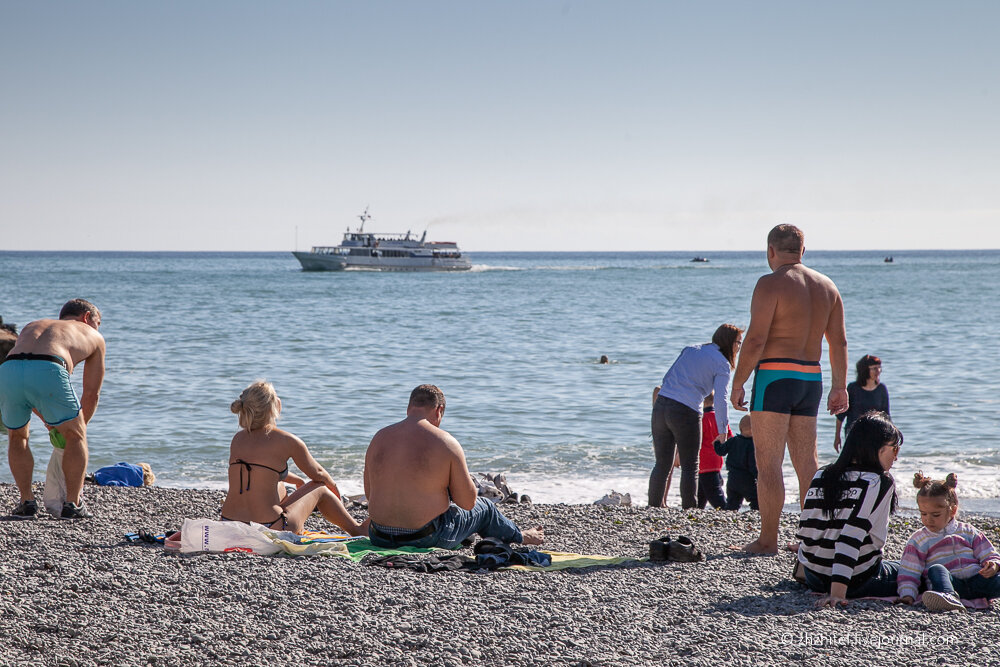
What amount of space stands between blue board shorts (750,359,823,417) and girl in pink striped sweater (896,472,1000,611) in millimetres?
920

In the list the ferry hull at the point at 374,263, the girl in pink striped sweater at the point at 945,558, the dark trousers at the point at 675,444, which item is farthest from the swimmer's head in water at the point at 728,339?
the ferry hull at the point at 374,263

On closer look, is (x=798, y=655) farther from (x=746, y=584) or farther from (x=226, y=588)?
(x=226, y=588)

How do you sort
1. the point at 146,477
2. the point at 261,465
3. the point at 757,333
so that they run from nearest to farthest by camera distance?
the point at 757,333 → the point at 261,465 → the point at 146,477

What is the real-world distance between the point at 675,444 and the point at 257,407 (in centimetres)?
346

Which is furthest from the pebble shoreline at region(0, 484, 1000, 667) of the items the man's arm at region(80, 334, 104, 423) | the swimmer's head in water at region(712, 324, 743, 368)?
the swimmer's head in water at region(712, 324, 743, 368)

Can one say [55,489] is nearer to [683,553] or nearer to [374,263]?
[683,553]

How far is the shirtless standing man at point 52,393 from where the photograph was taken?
237 inches

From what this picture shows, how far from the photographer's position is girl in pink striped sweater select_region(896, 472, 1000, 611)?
425 centimetres

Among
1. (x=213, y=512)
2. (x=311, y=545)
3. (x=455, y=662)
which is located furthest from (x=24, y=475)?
(x=455, y=662)

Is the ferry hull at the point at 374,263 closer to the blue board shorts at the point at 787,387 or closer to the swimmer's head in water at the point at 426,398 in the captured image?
the swimmer's head in water at the point at 426,398

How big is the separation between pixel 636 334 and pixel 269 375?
41.3ft

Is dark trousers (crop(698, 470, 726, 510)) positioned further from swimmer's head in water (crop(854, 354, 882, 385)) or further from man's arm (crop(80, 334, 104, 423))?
man's arm (crop(80, 334, 104, 423))

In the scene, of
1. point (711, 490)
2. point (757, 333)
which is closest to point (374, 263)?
point (711, 490)

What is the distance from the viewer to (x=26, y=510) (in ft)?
20.2
